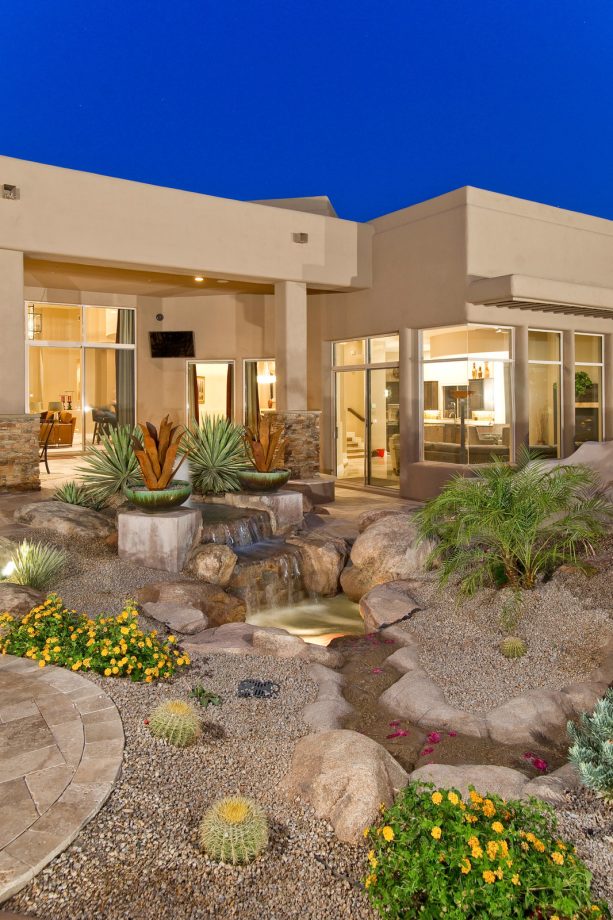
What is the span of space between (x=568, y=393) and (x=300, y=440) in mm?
5097

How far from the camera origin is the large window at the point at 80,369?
47.9 feet

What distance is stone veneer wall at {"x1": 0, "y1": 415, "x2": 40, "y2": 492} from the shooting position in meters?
10.4

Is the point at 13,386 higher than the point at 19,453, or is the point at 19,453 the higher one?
the point at 13,386

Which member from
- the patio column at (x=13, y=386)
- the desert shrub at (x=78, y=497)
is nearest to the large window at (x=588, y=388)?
the desert shrub at (x=78, y=497)

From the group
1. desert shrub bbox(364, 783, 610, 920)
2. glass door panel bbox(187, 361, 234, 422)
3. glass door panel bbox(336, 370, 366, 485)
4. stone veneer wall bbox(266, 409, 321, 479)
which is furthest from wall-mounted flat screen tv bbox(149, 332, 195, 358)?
desert shrub bbox(364, 783, 610, 920)

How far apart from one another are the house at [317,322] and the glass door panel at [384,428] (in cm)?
4

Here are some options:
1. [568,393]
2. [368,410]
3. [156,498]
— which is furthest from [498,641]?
Result: [568,393]

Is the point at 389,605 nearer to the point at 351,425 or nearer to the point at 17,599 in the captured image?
the point at 17,599

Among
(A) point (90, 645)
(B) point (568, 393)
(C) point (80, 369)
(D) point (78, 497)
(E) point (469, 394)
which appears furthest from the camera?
(C) point (80, 369)

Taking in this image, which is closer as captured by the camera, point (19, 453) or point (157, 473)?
point (157, 473)

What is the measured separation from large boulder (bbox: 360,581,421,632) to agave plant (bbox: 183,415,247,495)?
385 cm

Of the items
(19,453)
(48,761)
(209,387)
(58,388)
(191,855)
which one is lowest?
(191,855)

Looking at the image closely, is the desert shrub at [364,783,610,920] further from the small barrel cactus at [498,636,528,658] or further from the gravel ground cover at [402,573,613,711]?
the small barrel cactus at [498,636,528,658]

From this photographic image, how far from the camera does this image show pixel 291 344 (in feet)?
43.0
